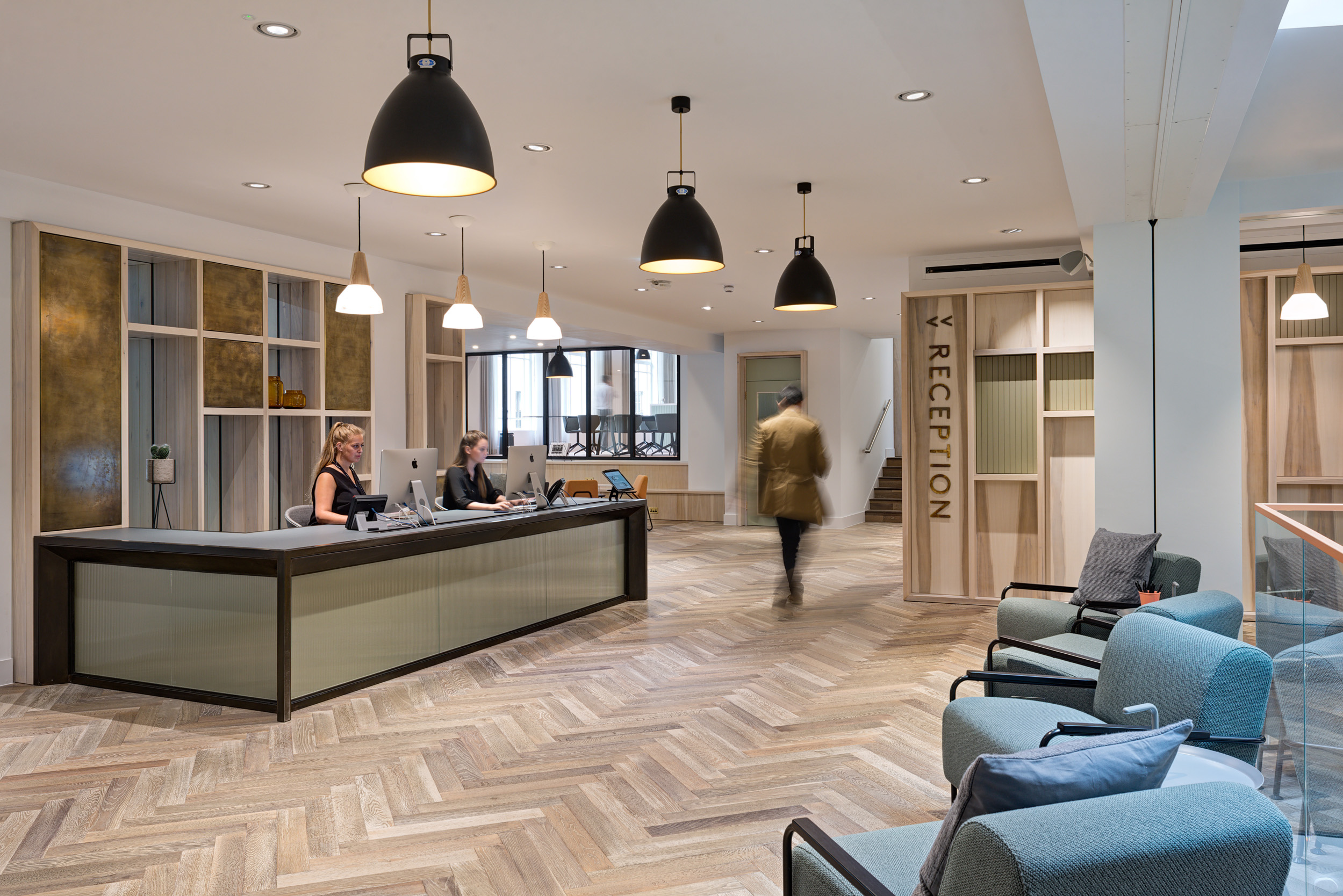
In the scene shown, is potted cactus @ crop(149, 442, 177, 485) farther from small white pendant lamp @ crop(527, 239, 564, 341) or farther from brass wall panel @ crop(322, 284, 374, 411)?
small white pendant lamp @ crop(527, 239, 564, 341)

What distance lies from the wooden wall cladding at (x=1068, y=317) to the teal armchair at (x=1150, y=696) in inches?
178

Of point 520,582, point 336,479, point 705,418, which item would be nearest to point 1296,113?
point 520,582

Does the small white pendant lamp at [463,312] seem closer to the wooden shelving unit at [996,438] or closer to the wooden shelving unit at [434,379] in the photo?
the wooden shelving unit at [434,379]

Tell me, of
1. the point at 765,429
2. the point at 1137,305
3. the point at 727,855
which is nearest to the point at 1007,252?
the point at 1137,305

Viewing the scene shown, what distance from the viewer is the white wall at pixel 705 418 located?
14.8 meters

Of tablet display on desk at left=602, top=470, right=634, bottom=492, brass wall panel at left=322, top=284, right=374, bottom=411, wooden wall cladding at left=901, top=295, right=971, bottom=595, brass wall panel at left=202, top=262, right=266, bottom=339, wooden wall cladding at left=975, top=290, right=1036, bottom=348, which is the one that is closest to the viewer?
brass wall panel at left=202, top=262, right=266, bottom=339

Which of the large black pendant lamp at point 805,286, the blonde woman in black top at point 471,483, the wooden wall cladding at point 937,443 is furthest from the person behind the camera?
Answer: the wooden wall cladding at point 937,443

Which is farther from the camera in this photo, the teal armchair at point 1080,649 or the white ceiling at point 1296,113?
the white ceiling at point 1296,113

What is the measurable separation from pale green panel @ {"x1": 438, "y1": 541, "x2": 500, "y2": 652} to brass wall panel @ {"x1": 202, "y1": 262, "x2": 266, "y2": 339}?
2.36m

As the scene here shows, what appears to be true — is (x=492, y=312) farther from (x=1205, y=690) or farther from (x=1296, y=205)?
(x=1205, y=690)

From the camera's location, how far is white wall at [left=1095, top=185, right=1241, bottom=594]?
5.51m

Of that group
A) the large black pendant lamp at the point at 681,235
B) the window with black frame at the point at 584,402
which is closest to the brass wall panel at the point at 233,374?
the large black pendant lamp at the point at 681,235

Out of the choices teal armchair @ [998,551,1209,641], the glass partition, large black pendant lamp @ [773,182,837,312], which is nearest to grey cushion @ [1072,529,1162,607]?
teal armchair @ [998,551,1209,641]

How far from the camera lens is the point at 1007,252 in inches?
317
